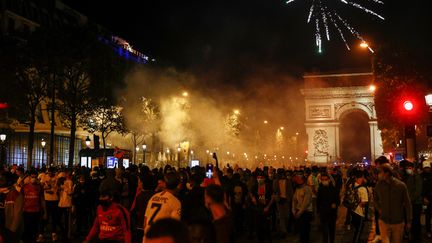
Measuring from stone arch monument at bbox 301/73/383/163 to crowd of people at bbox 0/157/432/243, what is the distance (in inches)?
2106

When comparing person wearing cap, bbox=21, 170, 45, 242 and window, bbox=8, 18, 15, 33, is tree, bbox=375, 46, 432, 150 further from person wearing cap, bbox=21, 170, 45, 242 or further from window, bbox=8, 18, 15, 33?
window, bbox=8, 18, 15, 33

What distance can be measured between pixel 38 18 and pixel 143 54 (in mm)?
39236

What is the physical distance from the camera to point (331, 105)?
72.7 meters

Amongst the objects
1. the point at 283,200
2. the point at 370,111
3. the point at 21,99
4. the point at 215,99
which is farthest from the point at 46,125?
the point at 370,111

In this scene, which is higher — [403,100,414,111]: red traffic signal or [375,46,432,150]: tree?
[375,46,432,150]: tree

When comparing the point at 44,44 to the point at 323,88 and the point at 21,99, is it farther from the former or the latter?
the point at 323,88

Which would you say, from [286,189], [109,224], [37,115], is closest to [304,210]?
[286,189]

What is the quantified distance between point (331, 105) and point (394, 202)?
215 ft

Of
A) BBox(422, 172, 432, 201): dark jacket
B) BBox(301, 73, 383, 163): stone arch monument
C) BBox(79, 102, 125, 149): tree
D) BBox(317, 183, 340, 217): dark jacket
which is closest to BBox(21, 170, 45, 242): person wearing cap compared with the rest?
BBox(317, 183, 340, 217): dark jacket

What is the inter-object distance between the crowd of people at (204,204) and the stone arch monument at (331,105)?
53503mm

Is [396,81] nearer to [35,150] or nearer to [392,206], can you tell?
[35,150]

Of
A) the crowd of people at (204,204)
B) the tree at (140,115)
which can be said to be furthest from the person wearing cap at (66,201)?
the tree at (140,115)

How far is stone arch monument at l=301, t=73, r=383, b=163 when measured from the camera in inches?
2798


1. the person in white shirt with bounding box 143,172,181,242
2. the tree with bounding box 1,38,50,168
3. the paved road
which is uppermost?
the tree with bounding box 1,38,50,168
